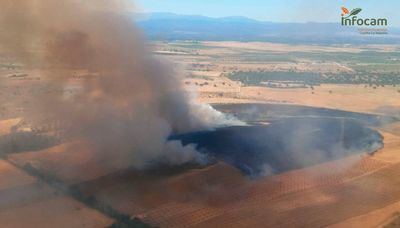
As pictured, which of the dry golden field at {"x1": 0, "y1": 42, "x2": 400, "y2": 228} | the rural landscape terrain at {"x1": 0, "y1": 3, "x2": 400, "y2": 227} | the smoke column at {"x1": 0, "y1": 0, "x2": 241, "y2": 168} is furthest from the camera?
the smoke column at {"x1": 0, "y1": 0, "x2": 241, "y2": 168}

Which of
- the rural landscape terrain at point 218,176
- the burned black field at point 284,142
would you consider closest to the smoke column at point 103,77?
the rural landscape terrain at point 218,176

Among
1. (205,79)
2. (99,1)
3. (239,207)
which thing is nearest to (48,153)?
(99,1)

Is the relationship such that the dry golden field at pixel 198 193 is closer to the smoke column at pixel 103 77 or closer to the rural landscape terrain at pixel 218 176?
the rural landscape terrain at pixel 218 176

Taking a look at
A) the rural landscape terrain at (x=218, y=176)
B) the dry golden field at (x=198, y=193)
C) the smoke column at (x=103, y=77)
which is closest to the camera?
the dry golden field at (x=198, y=193)

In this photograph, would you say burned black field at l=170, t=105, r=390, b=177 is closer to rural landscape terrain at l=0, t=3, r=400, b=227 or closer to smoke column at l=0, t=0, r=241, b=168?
rural landscape terrain at l=0, t=3, r=400, b=227

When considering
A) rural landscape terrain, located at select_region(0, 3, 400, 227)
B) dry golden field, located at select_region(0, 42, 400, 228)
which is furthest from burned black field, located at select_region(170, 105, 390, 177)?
dry golden field, located at select_region(0, 42, 400, 228)

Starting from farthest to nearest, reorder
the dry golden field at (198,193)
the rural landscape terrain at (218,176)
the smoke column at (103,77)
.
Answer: the smoke column at (103,77), the rural landscape terrain at (218,176), the dry golden field at (198,193)

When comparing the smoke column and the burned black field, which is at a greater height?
the smoke column

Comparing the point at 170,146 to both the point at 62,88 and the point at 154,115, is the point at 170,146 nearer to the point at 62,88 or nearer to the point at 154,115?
the point at 154,115
